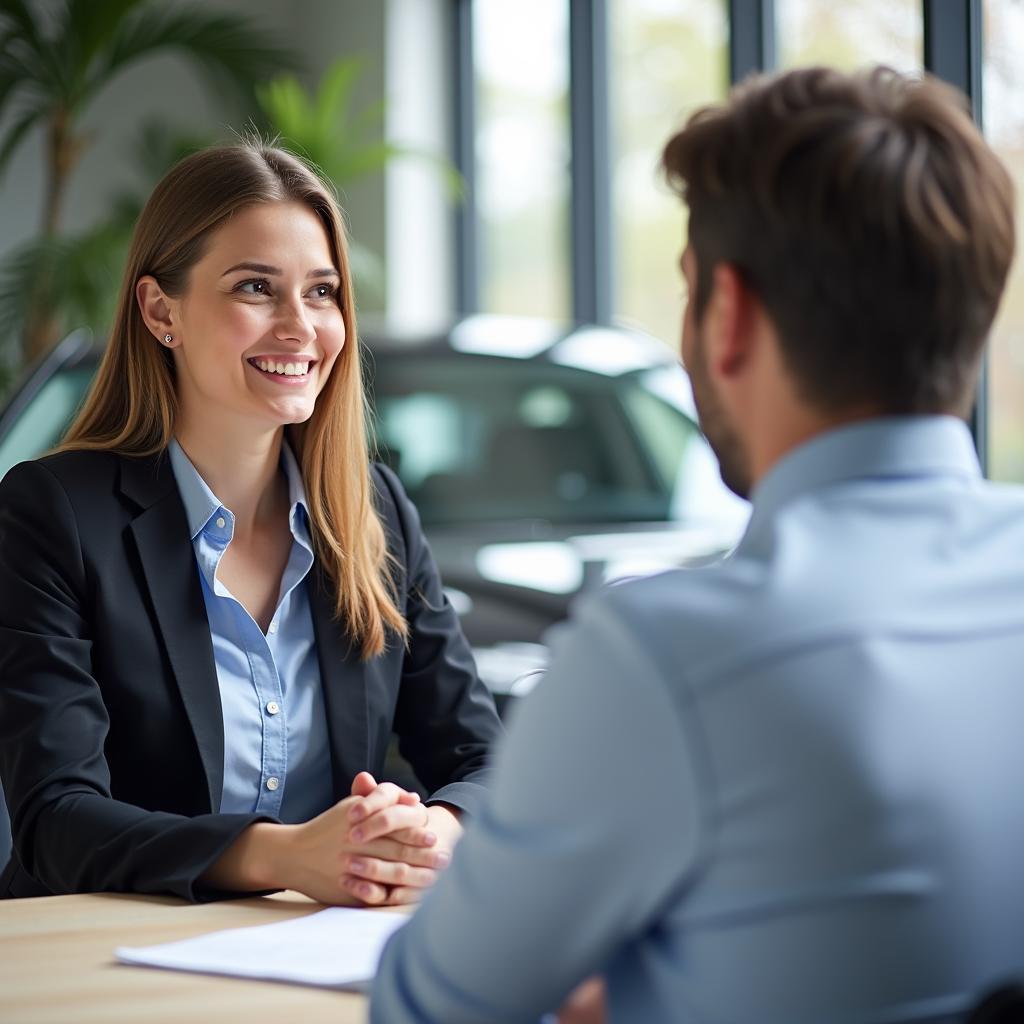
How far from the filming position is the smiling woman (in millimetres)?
1748

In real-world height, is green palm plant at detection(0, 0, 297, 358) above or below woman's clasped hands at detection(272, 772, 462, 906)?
above

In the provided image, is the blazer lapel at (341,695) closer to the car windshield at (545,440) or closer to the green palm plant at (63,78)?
the car windshield at (545,440)

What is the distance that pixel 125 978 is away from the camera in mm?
1195

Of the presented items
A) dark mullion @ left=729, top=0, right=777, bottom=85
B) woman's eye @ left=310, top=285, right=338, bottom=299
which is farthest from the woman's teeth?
dark mullion @ left=729, top=0, right=777, bottom=85

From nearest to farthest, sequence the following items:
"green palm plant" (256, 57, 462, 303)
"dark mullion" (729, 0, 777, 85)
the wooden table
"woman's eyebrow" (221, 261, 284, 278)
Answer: the wooden table < "woman's eyebrow" (221, 261, 284, 278) < "dark mullion" (729, 0, 777, 85) < "green palm plant" (256, 57, 462, 303)

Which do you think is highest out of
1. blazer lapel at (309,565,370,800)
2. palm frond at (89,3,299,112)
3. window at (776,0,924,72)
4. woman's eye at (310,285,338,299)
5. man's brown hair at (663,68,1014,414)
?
palm frond at (89,3,299,112)

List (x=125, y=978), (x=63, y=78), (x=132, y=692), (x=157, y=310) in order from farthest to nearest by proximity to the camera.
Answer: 1. (x=63, y=78)
2. (x=157, y=310)
3. (x=132, y=692)
4. (x=125, y=978)

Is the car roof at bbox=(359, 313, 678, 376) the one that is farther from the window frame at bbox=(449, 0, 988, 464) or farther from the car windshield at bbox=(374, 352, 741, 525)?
the window frame at bbox=(449, 0, 988, 464)

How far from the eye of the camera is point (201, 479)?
77.0 inches

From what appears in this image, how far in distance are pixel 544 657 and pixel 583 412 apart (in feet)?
3.85

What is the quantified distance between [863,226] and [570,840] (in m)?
0.38

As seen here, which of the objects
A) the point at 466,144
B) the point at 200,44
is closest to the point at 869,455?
the point at 200,44

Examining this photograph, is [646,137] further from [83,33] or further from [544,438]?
[544,438]

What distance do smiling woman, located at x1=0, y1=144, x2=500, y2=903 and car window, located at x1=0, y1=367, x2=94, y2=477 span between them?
1232 mm
